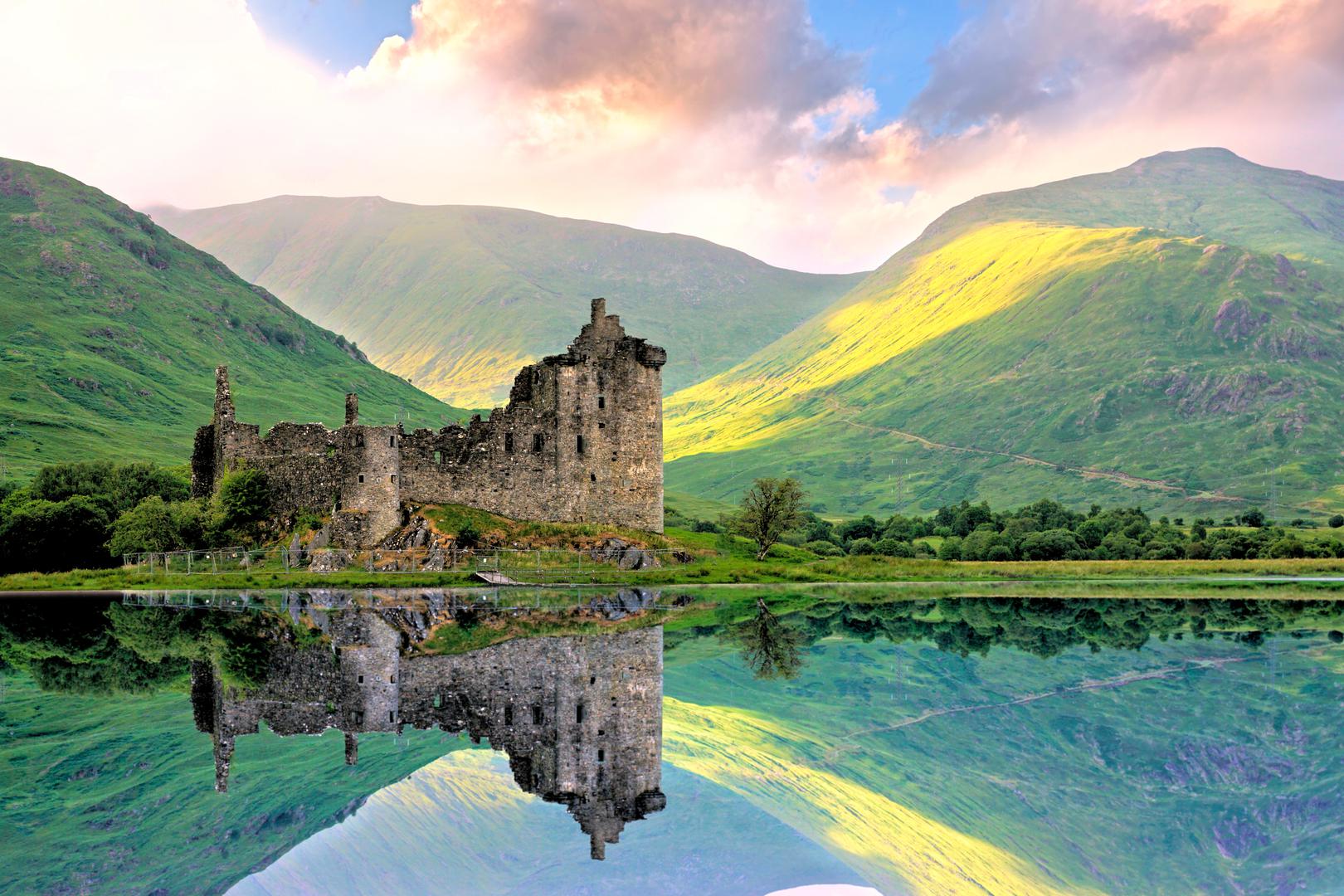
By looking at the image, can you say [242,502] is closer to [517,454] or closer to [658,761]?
[517,454]

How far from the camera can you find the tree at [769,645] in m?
31.2

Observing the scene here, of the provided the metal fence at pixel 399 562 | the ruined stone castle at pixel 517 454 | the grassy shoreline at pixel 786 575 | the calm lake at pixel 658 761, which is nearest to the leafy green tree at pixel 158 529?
the metal fence at pixel 399 562

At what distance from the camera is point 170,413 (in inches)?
7106

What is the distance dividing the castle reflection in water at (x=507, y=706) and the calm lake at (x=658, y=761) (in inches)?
3.8

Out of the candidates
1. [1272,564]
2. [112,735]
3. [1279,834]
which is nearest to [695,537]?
[1272,564]

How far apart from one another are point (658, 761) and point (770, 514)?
45.8m

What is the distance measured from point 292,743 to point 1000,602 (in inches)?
1489

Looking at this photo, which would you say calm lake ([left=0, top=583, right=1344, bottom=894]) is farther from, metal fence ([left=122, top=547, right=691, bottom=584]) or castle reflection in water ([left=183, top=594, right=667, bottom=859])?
metal fence ([left=122, top=547, right=691, bottom=584])

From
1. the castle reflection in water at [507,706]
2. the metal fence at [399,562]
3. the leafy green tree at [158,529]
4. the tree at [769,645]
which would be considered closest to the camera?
the castle reflection in water at [507,706]

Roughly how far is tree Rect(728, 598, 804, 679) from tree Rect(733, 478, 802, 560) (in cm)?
2250

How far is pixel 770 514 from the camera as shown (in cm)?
6838

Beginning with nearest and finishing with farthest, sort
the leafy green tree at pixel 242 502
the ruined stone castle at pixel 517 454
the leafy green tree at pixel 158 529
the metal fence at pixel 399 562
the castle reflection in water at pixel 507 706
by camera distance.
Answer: the castle reflection in water at pixel 507 706
the metal fence at pixel 399 562
the leafy green tree at pixel 158 529
the ruined stone castle at pixel 517 454
the leafy green tree at pixel 242 502

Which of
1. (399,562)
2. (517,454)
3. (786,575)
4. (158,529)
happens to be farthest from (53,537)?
(786,575)

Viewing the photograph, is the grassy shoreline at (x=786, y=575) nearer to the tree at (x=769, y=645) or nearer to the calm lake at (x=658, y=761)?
the tree at (x=769, y=645)
